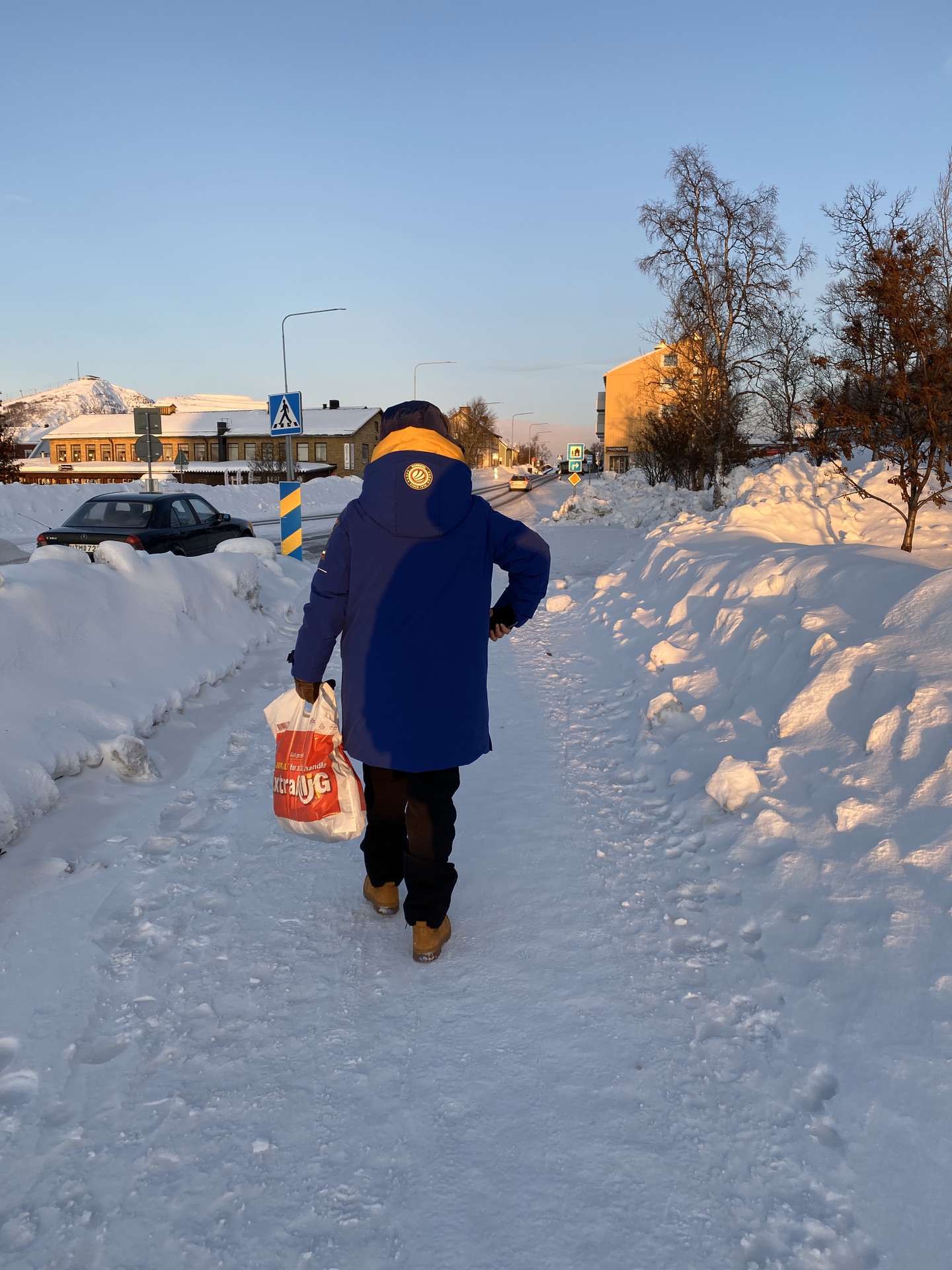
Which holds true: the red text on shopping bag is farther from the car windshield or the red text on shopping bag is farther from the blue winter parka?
the car windshield

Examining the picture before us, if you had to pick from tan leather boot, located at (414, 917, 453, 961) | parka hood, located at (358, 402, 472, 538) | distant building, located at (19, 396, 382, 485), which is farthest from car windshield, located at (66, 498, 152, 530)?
distant building, located at (19, 396, 382, 485)

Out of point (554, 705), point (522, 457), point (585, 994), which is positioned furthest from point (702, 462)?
point (522, 457)

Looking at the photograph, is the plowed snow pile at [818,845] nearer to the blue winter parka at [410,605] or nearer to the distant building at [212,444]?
the blue winter parka at [410,605]

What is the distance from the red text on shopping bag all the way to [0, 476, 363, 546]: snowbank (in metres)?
12.6

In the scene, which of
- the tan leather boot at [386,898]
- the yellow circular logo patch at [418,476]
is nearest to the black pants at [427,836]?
the tan leather boot at [386,898]

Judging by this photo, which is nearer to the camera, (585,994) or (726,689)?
(585,994)

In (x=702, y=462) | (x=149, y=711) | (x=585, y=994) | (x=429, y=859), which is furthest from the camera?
(x=702, y=462)

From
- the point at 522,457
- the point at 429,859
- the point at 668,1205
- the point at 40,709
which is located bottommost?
the point at 668,1205

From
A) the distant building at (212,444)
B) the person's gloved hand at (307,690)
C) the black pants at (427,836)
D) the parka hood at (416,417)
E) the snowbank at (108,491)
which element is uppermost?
the distant building at (212,444)

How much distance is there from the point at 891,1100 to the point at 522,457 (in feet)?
527

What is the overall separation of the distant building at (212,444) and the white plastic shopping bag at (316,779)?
57274 mm

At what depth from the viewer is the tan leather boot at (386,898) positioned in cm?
329

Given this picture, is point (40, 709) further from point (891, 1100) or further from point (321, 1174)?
point (891, 1100)

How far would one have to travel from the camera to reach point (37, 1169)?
2.02m
